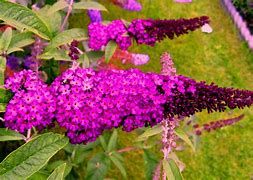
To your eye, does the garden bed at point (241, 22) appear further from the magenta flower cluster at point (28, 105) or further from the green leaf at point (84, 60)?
the magenta flower cluster at point (28, 105)

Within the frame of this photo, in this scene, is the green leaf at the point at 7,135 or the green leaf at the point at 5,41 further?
the green leaf at the point at 5,41

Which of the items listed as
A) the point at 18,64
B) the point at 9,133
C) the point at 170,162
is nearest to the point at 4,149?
the point at 18,64

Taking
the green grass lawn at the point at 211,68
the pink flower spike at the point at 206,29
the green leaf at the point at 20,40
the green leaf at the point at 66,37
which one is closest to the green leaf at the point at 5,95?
the green leaf at the point at 66,37

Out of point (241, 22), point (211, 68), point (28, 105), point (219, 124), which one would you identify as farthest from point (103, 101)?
point (241, 22)

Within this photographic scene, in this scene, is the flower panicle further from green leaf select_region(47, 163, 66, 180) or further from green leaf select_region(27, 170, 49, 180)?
green leaf select_region(47, 163, 66, 180)

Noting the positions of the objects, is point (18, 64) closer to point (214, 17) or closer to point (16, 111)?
point (16, 111)

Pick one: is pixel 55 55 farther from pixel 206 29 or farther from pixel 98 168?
pixel 206 29

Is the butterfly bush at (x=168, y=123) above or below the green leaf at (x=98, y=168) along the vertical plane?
above
